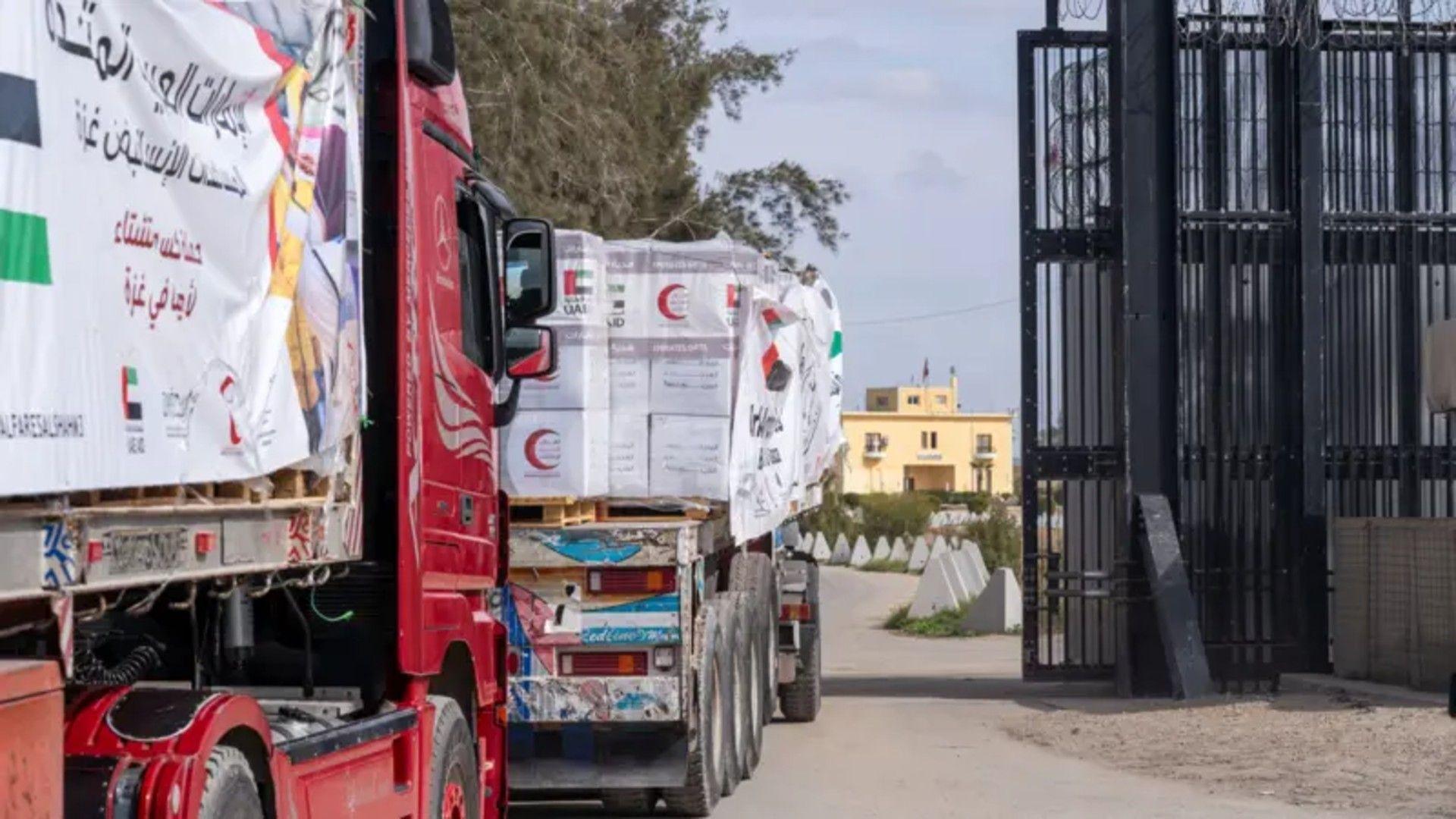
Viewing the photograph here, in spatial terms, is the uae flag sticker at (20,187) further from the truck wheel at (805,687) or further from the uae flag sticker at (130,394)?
the truck wheel at (805,687)

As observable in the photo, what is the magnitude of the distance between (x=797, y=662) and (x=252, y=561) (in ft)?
44.5

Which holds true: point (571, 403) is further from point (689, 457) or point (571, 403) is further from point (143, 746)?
point (143, 746)

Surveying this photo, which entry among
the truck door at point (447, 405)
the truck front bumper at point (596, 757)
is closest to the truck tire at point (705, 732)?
the truck front bumper at point (596, 757)

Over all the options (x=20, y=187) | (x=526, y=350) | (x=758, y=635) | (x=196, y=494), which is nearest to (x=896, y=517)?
(x=758, y=635)

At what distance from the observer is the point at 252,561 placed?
6.09m

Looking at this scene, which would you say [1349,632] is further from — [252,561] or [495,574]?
[252,561]

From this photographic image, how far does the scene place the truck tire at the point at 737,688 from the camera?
13.9m

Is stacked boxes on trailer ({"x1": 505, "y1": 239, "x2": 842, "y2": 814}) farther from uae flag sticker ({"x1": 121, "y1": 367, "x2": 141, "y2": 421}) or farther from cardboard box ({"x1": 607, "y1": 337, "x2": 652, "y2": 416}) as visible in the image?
uae flag sticker ({"x1": 121, "y1": 367, "x2": 141, "y2": 421})

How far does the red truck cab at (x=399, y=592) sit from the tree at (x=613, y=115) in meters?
19.9

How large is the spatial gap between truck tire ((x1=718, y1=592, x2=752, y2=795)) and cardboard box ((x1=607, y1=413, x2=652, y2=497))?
58.2 inches

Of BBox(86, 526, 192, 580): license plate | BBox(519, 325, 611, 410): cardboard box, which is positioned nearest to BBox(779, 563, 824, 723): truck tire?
BBox(519, 325, 611, 410): cardboard box

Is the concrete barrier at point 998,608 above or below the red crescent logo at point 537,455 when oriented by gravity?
below

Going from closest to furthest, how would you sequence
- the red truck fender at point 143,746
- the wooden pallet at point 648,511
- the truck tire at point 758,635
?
the red truck fender at point 143,746, the wooden pallet at point 648,511, the truck tire at point 758,635

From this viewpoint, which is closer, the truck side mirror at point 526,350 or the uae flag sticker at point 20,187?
the uae flag sticker at point 20,187
